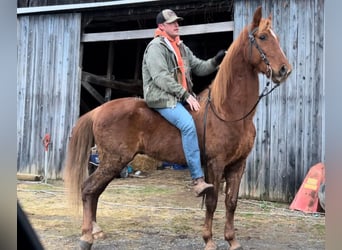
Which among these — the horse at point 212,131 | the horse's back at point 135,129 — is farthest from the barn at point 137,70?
the horse's back at point 135,129

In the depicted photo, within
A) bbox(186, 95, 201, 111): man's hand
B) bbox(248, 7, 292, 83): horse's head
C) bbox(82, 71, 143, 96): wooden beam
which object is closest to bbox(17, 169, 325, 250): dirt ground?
bbox(186, 95, 201, 111): man's hand

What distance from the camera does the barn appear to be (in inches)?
189

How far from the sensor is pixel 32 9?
247 inches

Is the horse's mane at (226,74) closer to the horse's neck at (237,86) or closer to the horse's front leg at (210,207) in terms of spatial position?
the horse's neck at (237,86)

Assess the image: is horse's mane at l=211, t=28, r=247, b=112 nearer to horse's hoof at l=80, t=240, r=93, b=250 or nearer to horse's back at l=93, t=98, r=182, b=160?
horse's back at l=93, t=98, r=182, b=160

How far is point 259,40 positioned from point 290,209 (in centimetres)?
241

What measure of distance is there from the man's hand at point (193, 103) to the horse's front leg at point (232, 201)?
505mm

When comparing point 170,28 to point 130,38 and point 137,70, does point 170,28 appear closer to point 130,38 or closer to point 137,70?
A: point 130,38

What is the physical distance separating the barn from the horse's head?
85.2 inches

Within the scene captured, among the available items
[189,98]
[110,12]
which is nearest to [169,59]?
[189,98]

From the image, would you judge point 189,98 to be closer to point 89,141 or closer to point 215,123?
point 215,123

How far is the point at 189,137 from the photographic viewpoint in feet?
9.42

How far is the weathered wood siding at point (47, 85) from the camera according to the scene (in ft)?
20.4
